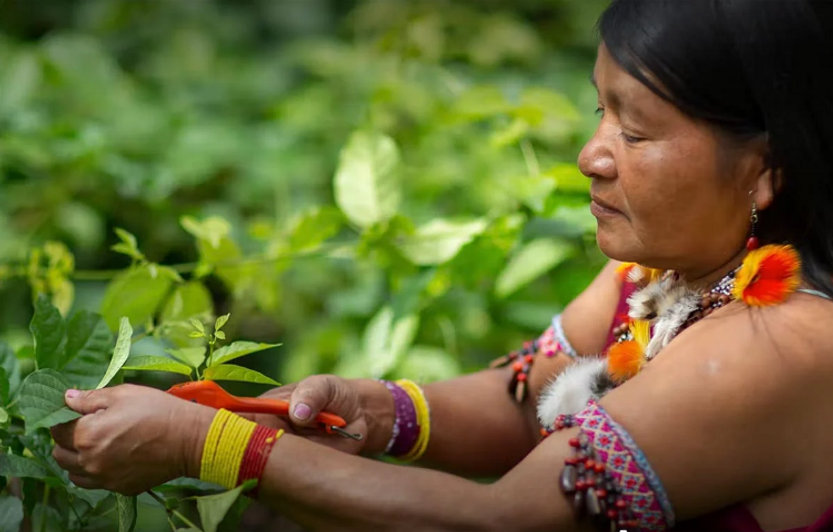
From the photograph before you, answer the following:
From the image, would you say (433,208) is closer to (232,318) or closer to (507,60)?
(232,318)

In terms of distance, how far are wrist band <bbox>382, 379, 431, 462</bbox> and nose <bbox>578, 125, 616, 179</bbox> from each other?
51cm

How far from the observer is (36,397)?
1.34m

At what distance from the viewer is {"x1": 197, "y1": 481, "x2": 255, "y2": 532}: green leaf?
1.28 m

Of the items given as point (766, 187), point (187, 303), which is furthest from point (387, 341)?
point (766, 187)

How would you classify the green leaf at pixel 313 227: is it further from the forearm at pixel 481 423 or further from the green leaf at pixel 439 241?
the forearm at pixel 481 423

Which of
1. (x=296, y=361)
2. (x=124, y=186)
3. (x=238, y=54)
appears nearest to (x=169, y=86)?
(x=238, y=54)

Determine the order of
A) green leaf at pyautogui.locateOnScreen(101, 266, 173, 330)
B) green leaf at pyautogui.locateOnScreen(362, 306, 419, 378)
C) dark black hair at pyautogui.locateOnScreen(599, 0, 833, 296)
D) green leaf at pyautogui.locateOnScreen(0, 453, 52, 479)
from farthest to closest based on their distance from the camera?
green leaf at pyautogui.locateOnScreen(362, 306, 419, 378), green leaf at pyautogui.locateOnScreen(101, 266, 173, 330), green leaf at pyautogui.locateOnScreen(0, 453, 52, 479), dark black hair at pyautogui.locateOnScreen(599, 0, 833, 296)

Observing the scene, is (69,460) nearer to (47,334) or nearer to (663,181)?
(47,334)

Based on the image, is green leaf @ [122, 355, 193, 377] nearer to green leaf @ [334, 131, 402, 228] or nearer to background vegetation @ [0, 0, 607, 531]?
background vegetation @ [0, 0, 607, 531]

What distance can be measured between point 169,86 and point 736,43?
9.58ft

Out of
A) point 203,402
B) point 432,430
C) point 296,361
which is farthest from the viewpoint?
point 296,361

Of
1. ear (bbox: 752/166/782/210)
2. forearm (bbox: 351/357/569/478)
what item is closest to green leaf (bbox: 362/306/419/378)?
forearm (bbox: 351/357/569/478)

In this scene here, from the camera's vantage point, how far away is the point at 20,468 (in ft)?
4.61

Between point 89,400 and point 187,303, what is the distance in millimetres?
669
